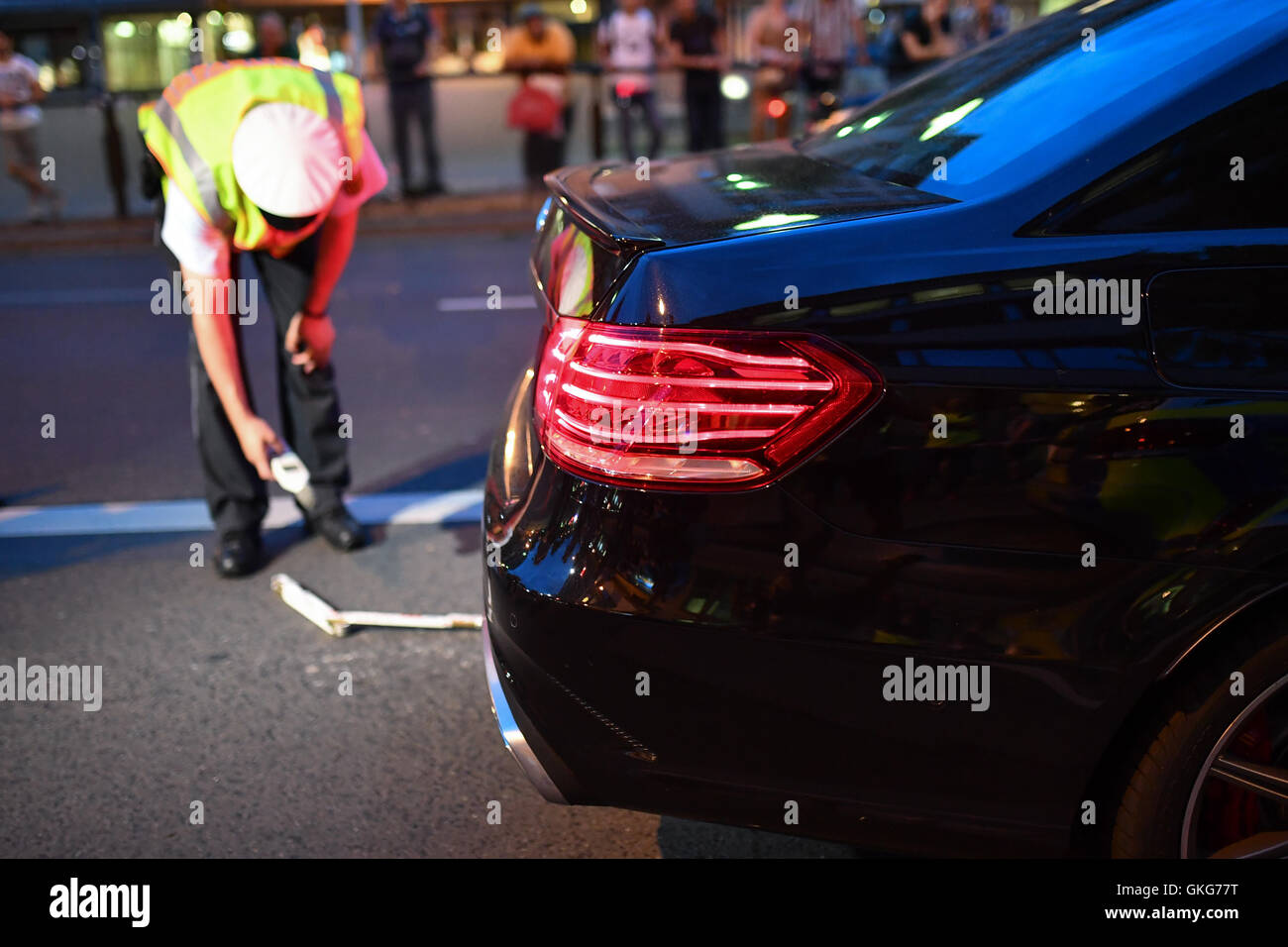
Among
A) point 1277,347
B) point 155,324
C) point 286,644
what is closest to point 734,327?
point 1277,347

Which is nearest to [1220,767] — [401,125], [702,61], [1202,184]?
[1202,184]

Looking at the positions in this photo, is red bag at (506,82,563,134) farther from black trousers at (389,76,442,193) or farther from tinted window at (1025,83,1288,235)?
tinted window at (1025,83,1288,235)

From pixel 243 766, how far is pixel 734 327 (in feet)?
5.56

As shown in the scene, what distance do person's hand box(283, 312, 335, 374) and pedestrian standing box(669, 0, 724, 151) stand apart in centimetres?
876

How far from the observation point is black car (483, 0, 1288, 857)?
1.81 m

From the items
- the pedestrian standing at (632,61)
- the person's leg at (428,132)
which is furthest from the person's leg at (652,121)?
the person's leg at (428,132)

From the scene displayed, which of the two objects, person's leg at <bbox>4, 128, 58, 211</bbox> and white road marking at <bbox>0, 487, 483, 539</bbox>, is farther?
person's leg at <bbox>4, 128, 58, 211</bbox>

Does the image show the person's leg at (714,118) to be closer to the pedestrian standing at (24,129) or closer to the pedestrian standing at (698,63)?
the pedestrian standing at (698,63)

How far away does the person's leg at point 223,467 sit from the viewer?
3.92 metres

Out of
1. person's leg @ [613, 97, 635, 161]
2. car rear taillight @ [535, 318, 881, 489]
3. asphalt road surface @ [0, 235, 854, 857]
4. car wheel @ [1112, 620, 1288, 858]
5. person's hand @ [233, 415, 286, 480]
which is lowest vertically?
asphalt road surface @ [0, 235, 854, 857]

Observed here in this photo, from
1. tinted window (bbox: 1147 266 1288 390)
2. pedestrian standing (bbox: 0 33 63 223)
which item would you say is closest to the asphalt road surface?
tinted window (bbox: 1147 266 1288 390)

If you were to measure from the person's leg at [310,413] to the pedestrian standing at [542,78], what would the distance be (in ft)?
28.3

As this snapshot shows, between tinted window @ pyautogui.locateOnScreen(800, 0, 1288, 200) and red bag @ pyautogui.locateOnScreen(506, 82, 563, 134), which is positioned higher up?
red bag @ pyautogui.locateOnScreen(506, 82, 563, 134)

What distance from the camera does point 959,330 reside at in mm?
1827
